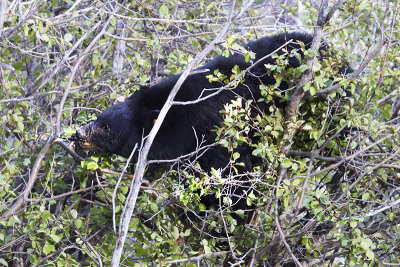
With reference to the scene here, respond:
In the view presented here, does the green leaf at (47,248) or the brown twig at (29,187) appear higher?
the brown twig at (29,187)

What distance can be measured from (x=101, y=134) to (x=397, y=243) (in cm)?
279

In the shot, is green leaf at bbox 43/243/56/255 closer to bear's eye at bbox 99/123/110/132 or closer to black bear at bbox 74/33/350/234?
black bear at bbox 74/33/350/234

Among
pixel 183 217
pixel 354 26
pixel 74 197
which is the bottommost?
pixel 183 217

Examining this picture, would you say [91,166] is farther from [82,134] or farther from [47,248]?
[82,134]

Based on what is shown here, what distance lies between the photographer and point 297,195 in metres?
4.50

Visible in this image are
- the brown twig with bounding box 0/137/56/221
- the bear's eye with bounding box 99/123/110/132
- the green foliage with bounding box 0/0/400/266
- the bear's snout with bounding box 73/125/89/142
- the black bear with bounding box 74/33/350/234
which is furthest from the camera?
the bear's eye with bounding box 99/123/110/132

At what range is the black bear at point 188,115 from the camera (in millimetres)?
5187

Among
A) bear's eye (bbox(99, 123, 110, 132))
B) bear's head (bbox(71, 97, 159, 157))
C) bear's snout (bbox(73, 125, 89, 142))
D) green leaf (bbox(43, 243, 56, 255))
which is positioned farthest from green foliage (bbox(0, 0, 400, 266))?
bear's eye (bbox(99, 123, 110, 132))

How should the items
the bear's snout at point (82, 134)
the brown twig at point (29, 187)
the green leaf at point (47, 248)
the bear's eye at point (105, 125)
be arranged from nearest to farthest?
the green leaf at point (47, 248) → the brown twig at point (29, 187) → the bear's snout at point (82, 134) → the bear's eye at point (105, 125)

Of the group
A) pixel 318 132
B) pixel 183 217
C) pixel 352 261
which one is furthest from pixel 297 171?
pixel 183 217

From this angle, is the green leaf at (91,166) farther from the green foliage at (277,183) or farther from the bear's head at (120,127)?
the bear's head at (120,127)

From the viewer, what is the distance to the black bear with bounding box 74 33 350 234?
519cm

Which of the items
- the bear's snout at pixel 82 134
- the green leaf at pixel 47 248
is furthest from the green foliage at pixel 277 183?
the bear's snout at pixel 82 134

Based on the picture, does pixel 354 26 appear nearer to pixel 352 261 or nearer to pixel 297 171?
pixel 297 171
